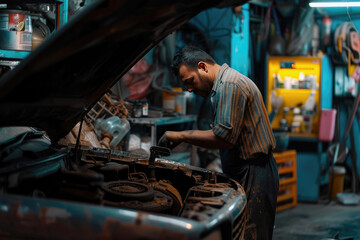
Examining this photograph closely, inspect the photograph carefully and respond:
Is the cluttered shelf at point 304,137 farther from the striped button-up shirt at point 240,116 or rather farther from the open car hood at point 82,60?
the open car hood at point 82,60

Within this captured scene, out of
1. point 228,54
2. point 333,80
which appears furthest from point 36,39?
point 333,80

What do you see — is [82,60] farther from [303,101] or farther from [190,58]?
[303,101]

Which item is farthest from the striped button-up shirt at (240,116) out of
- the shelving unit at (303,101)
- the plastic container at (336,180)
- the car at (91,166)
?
the plastic container at (336,180)

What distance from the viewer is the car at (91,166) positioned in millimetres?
1831

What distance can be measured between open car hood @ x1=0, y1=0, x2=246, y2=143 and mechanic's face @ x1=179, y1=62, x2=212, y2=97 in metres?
0.56

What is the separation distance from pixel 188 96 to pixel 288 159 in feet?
6.02

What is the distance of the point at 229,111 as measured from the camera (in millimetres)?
2930

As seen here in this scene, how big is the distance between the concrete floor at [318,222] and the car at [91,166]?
3.04 m

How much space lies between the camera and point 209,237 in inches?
75.9

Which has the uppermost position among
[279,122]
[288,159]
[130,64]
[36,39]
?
[36,39]

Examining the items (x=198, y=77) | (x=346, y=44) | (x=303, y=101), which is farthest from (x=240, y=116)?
(x=346, y=44)

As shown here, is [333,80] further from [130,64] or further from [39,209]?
[39,209]

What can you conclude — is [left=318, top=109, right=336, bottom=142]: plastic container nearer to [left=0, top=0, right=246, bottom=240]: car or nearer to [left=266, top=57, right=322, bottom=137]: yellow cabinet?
[left=266, top=57, right=322, bottom=137]: yellow cabinet

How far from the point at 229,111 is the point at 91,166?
972 mm
